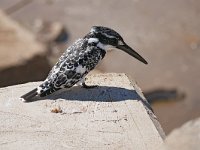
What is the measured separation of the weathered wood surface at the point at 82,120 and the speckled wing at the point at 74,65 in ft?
0.27

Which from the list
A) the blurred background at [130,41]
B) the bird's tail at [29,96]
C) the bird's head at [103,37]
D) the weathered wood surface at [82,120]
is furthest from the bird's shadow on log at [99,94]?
the blurred background at [130,41]

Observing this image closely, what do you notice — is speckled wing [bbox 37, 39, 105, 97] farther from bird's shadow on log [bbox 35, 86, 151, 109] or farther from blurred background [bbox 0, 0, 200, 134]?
blurred background [bbox 0, 0, 200, 134]

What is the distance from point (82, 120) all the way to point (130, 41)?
18.2 feet

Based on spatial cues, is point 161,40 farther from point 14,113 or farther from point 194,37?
point 14,113

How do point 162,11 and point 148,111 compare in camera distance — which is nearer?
point 148,111

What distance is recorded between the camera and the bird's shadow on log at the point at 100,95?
4.43 m

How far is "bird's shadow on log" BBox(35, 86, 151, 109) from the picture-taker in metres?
4.43

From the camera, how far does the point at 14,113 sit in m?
4.23

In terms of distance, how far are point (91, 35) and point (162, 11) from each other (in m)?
5.86

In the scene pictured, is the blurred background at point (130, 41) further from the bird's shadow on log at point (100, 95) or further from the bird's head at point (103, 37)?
the bird's shadow on log at point (100, 95)

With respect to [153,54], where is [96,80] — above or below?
above

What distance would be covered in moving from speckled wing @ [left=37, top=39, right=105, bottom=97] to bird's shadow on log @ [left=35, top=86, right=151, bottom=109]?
0.19 ft

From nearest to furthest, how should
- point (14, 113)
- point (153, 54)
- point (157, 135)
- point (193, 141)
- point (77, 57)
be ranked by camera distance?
point (193, 141), point (157, 135), point (14, 113), point (77, 57), point (153, 54)

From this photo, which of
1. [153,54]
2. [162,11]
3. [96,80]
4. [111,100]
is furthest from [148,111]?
[162,11]
